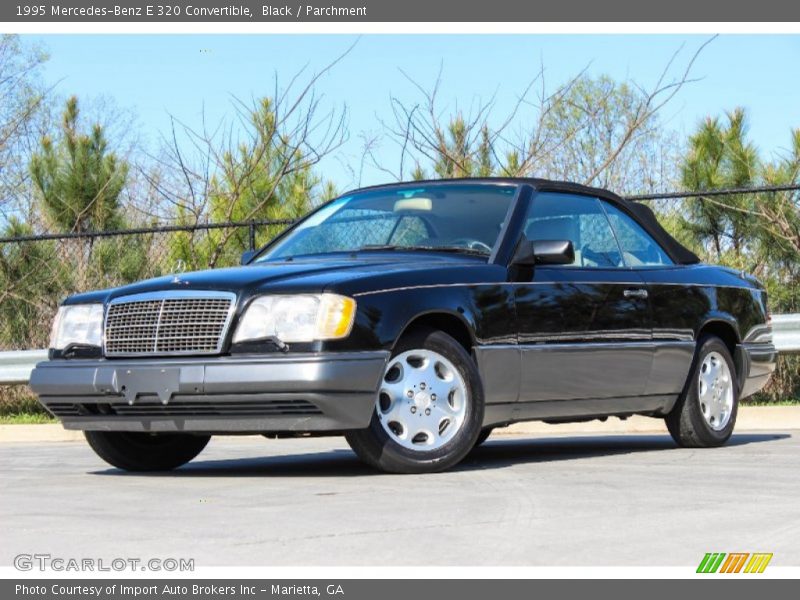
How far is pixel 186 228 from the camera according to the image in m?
16.2

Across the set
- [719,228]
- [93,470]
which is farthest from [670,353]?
[719,228]

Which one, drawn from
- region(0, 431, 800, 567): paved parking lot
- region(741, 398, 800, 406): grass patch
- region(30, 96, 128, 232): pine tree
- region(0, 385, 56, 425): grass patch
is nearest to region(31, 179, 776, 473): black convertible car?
region(0, 431, 800, 567): paved parking lot

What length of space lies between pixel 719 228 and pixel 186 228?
5.66 metres

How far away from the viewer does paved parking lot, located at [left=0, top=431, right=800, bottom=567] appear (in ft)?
17.5

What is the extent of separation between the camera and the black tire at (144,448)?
351 inches

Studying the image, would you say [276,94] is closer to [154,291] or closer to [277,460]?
[277,460]

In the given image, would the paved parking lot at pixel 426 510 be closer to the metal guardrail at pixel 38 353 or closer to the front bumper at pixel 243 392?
the front bumper at pixel 243 392

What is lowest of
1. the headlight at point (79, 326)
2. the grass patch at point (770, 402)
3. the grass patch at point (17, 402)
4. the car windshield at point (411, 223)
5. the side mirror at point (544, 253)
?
the grass patch at point (17, 402)

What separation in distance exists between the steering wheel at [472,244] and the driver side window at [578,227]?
1.14 ft

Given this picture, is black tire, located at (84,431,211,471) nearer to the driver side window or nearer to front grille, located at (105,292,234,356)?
front grille, located at (105,292,234,356)

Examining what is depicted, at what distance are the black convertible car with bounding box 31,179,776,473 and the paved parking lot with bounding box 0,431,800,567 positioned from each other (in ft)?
1.06

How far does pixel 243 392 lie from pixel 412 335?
3.22 ft

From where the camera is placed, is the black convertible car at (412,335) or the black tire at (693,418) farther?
the black tire at (693,418)
